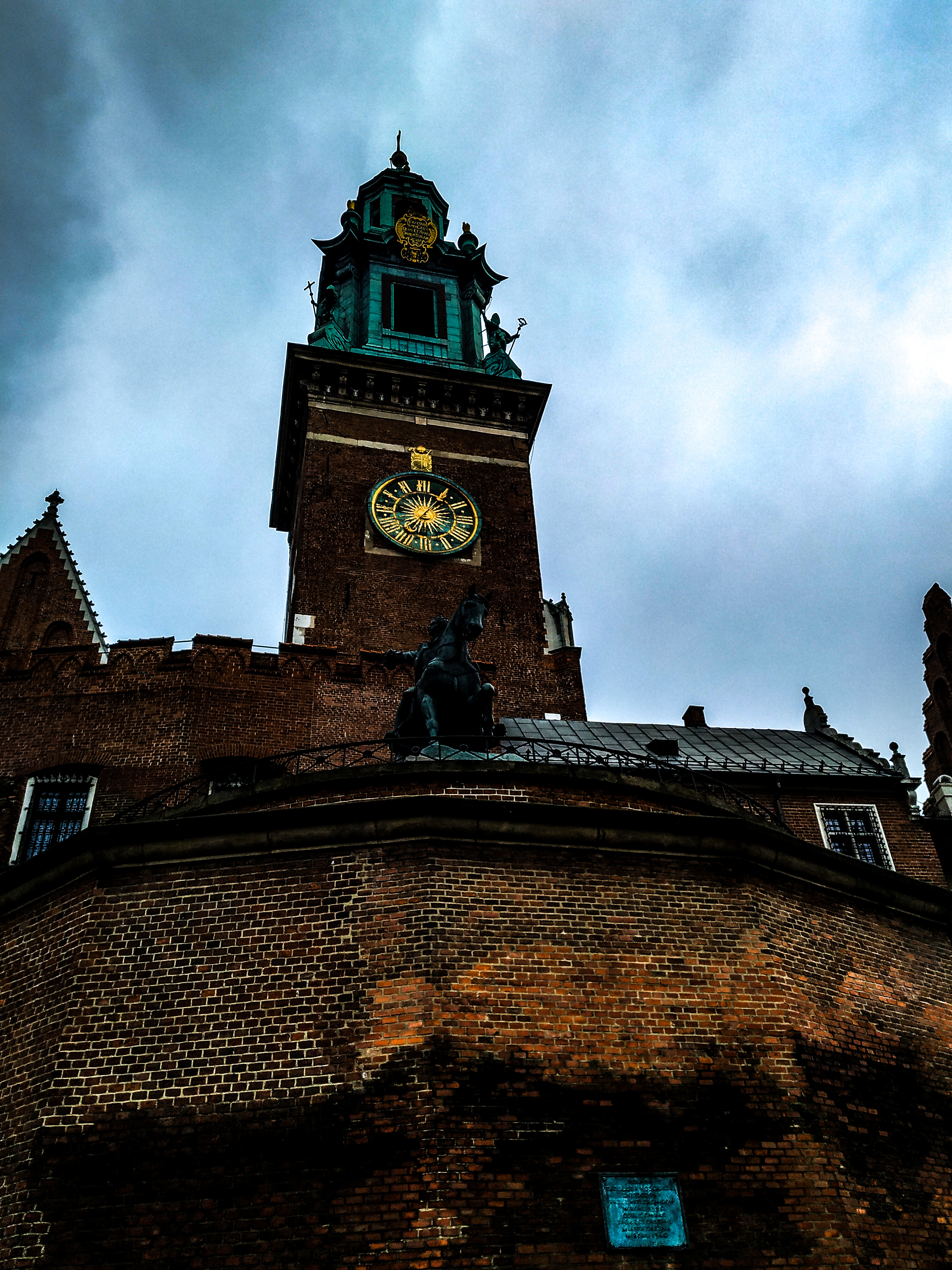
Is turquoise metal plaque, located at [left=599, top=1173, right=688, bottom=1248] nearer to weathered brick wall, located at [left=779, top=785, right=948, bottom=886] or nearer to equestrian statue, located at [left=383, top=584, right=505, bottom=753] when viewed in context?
equestrian statue, located at [left=383, top=584, right=505, bottom=753]

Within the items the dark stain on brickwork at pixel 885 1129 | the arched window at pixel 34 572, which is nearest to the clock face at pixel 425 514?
the arched window at pixel 34 572

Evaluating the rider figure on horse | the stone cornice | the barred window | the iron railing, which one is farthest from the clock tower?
the stone cornice

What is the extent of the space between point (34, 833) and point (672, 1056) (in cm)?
1397

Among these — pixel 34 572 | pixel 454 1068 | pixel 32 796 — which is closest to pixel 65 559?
pixel 34 572

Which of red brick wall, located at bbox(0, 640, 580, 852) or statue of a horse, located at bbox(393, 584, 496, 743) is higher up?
red brick wall, located at bbox(0, 640, 580, 852)

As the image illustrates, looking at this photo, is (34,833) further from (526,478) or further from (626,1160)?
(526,478)

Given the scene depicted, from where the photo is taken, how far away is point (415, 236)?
148ft

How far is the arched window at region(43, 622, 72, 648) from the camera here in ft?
104

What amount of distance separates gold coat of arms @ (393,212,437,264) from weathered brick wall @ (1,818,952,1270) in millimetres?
35223

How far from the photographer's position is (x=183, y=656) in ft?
79.1

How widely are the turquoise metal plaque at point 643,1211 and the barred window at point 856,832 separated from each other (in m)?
14.9

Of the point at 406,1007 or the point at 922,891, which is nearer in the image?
the point at 406,1007

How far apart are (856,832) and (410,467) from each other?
59.5ft

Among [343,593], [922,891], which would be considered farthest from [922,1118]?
[343,593]
